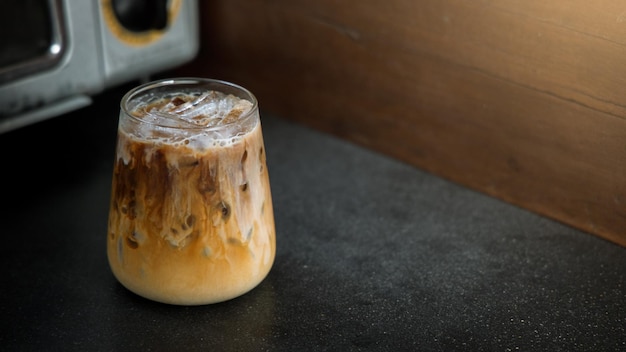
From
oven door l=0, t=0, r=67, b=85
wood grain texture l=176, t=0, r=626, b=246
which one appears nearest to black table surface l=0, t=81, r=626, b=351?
wood grain texture l=176, t=0, r=626, b=246

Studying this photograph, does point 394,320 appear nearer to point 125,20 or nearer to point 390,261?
point 390,261

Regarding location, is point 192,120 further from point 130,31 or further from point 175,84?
point 130,31

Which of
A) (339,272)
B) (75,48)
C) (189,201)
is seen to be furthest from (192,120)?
(75,48)

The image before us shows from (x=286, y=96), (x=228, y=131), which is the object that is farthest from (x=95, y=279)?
(x=286, y=96)

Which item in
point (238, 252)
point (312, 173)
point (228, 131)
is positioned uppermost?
point (228, 131)

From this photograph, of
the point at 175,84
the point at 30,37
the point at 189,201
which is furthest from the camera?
the point at 30,37

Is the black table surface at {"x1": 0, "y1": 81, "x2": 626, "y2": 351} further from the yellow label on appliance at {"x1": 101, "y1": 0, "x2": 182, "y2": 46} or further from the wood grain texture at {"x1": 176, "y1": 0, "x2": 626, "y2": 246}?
the yellow label on appliance at {"x1": 101, "y1": 0, "x2": 182, "y2": 46}

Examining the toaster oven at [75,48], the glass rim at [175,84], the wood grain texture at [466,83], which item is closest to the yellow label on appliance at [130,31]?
the toaster oven at [75,48]
